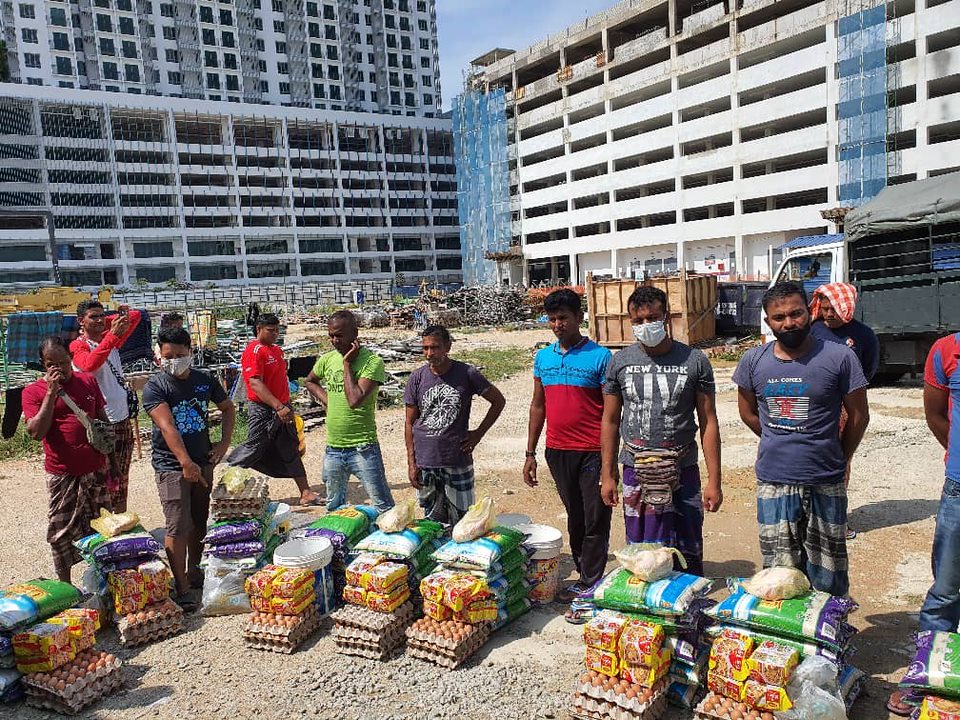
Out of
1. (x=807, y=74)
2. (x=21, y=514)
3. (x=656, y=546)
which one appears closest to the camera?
(x=656, y=546)

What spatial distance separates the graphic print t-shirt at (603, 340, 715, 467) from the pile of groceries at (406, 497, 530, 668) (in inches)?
37.8

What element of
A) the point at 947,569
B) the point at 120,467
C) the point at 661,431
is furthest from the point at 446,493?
the point at 947,569

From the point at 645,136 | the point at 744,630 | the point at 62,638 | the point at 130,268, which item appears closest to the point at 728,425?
the point at 744,630

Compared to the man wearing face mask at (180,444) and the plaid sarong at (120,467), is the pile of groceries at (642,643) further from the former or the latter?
the plaid sarong at (120,467)

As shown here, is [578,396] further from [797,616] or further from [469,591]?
[797,616]

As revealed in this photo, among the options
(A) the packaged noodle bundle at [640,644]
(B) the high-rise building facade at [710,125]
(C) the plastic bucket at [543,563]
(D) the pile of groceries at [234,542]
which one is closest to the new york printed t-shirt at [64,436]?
(D) the pile of groceries at [234,542]

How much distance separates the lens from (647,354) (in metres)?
4.07

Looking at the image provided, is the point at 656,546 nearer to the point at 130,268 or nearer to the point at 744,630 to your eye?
the point at 744,630

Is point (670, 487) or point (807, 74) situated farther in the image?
point (807, 74)

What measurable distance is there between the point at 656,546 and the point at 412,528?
64.4 inches

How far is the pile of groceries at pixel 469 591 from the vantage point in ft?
12.8

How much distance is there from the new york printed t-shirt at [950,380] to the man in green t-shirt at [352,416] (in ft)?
12.6

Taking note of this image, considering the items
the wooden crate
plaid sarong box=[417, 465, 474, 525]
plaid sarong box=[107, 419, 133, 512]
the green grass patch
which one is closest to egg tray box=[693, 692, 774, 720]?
plaid sarong box=[417, 465, 474, 525]

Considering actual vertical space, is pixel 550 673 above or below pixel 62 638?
below
